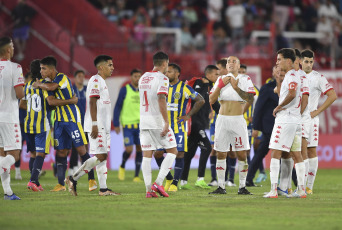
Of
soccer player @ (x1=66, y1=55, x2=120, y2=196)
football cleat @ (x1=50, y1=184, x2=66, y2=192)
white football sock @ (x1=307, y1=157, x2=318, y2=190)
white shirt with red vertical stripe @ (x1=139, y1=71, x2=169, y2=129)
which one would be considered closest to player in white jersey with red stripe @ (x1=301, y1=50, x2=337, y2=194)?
white football sock @ (x1=307, y1=157, x2=318, y2=190)

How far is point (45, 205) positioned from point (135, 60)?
1130cm

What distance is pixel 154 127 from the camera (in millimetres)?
11336

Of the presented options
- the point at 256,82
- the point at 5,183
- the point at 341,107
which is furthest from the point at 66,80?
the point at 341,107

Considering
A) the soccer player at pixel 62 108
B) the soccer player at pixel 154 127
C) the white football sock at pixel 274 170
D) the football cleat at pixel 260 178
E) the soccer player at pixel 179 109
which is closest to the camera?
the white football sock at pixel 274 170

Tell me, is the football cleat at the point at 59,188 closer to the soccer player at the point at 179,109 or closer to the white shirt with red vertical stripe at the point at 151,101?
the soccer player at the point at 179,109

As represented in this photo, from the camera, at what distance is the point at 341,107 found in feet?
74.3

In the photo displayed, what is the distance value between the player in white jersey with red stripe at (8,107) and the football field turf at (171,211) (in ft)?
2.18

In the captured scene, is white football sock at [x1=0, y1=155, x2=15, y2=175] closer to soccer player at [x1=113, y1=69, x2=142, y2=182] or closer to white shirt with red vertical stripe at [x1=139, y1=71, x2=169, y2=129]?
white shirt with red vertical stripe at [x1=139, y1=71, x2=169, y2=129]

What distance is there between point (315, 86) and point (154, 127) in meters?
3.34

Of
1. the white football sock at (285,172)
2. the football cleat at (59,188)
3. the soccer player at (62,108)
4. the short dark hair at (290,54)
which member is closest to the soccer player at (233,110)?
the white football sock at (285,172)

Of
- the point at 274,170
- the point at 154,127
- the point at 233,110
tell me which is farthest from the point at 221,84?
the point at 274,170

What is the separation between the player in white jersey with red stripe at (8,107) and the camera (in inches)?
414

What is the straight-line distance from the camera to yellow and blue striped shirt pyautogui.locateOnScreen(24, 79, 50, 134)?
13.5 meters

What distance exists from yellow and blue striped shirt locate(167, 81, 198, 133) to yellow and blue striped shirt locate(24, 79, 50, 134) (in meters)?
2.43
